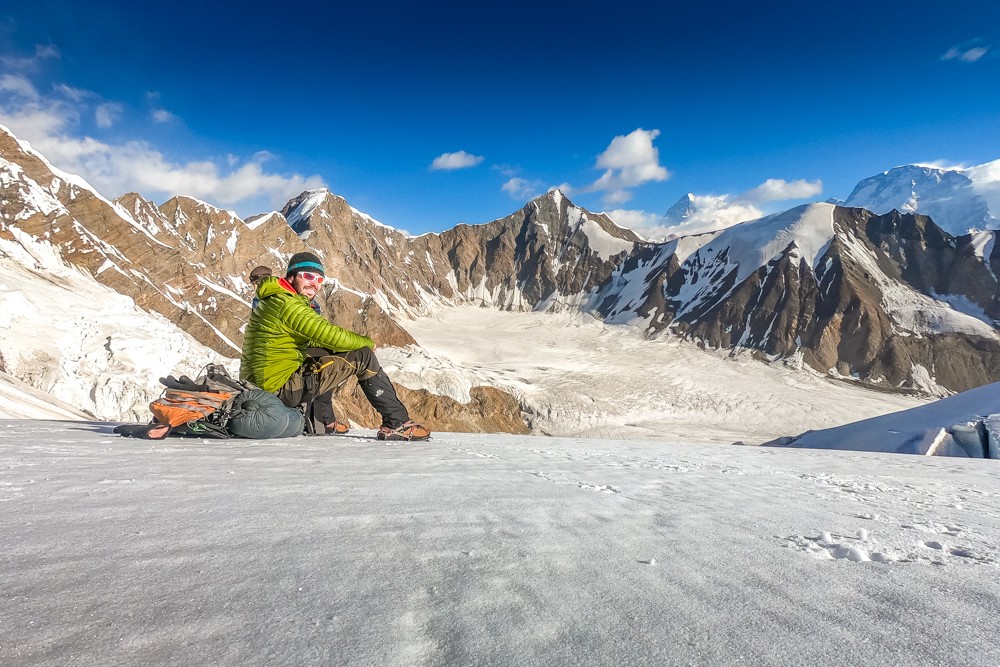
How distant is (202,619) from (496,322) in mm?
111237

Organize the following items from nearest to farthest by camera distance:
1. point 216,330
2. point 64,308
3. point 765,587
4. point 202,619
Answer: point 202,619
point 765,587
point 64,308
point 216,330

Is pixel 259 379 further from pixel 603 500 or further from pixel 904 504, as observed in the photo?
pixel 904 504

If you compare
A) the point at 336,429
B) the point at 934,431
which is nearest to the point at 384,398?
the point at 336,429

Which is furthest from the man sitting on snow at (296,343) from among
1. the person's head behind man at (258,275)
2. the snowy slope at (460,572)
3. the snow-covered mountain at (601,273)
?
the snow-covered mountain at (601,273)

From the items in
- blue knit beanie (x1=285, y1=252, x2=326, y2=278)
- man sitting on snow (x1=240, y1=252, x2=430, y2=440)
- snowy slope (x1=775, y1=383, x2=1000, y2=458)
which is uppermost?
blue knit beanie (x1=285, y1=252, x2=326, y2=278)

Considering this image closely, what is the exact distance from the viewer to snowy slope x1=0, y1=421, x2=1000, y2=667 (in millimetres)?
1323

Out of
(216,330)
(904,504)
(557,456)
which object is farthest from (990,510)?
(216,330)

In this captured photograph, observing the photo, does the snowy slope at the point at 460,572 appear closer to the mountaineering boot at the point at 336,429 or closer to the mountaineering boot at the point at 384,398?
the mountaineering boot at the point at 384,398

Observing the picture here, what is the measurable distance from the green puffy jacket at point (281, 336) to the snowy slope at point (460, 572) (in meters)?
1.78

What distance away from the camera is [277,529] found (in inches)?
85.8

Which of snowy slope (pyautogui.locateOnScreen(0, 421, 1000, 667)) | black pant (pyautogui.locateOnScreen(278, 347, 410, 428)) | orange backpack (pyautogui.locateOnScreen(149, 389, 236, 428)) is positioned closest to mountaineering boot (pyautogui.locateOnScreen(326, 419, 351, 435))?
black pant (pyautogui.locateOnScreen(278, 347, 410, 428))

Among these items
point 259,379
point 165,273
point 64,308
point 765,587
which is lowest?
point 765,587

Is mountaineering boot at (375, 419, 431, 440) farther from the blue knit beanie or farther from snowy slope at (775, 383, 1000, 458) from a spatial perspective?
snowy slope at (775, 383, 1000, 458)

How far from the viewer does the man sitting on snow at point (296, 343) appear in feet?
16.5
